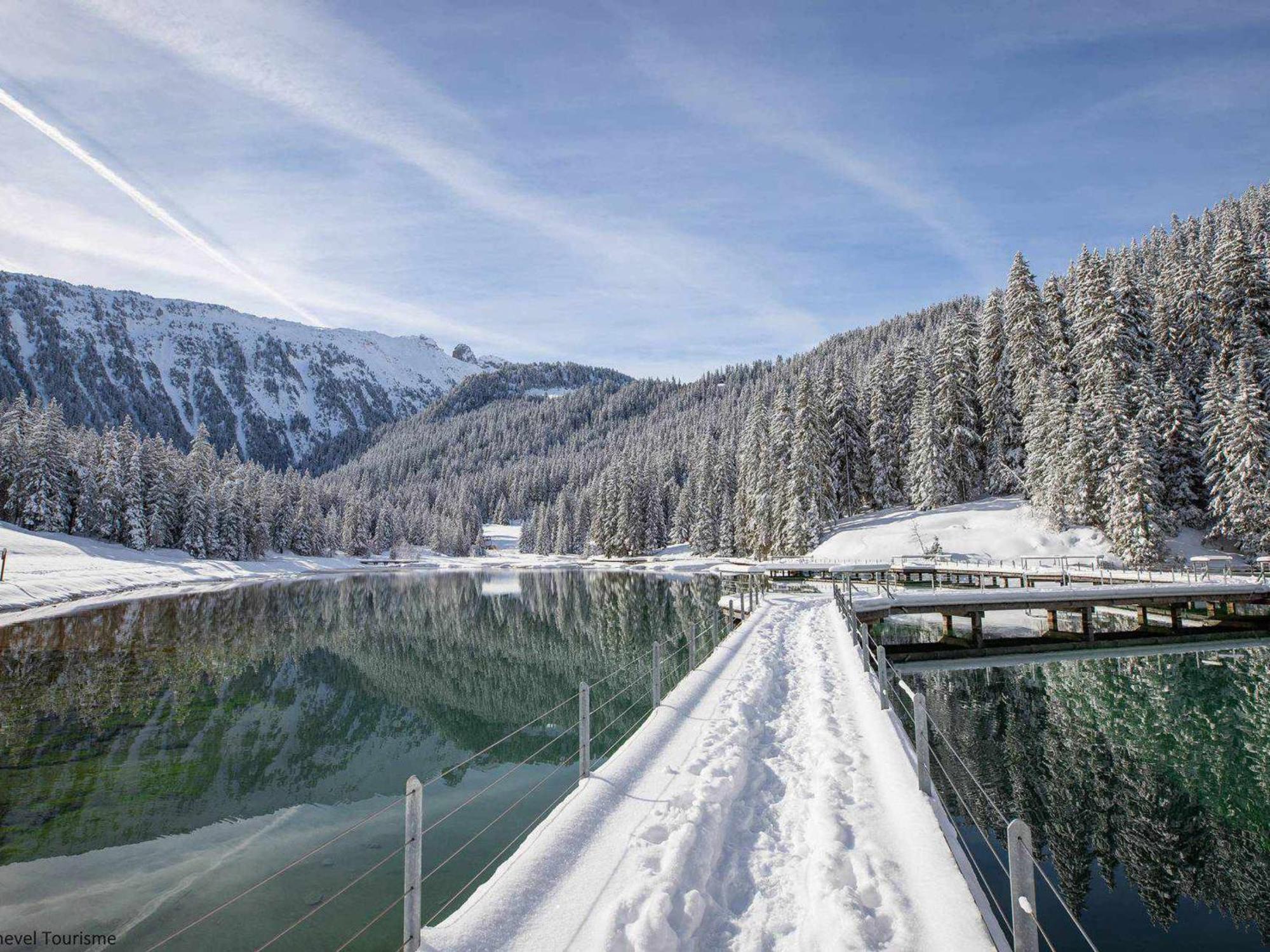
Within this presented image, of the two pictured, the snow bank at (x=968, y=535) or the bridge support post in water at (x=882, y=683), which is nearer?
the bridge support post in water at (x=882, y=683)

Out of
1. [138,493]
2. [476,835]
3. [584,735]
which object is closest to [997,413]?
[476,835]

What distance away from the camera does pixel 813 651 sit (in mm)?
18766

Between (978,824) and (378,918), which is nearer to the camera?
(378,918)

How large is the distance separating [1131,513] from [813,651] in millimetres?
34197

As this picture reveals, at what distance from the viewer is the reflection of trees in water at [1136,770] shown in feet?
35.3

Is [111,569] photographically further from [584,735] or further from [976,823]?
[976,823]

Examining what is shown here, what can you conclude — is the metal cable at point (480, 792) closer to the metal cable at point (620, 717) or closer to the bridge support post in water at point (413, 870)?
the metal cable at point (620, 717)

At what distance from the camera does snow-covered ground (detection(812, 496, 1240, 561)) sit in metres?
45.5

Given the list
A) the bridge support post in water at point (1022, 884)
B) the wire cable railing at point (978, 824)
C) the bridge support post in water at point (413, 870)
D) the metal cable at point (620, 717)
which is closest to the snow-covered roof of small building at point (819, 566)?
the wire cable railing at point (978, 824)

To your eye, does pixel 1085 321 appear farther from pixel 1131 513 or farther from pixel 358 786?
pixel 358 786

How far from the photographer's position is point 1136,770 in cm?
1495

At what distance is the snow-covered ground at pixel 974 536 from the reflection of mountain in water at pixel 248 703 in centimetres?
1804

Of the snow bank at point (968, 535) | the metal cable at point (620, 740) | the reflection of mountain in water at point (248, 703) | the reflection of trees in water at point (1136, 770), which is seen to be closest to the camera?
the reflection of trees in water at point (1136, 770)

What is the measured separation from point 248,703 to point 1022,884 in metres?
22.8
